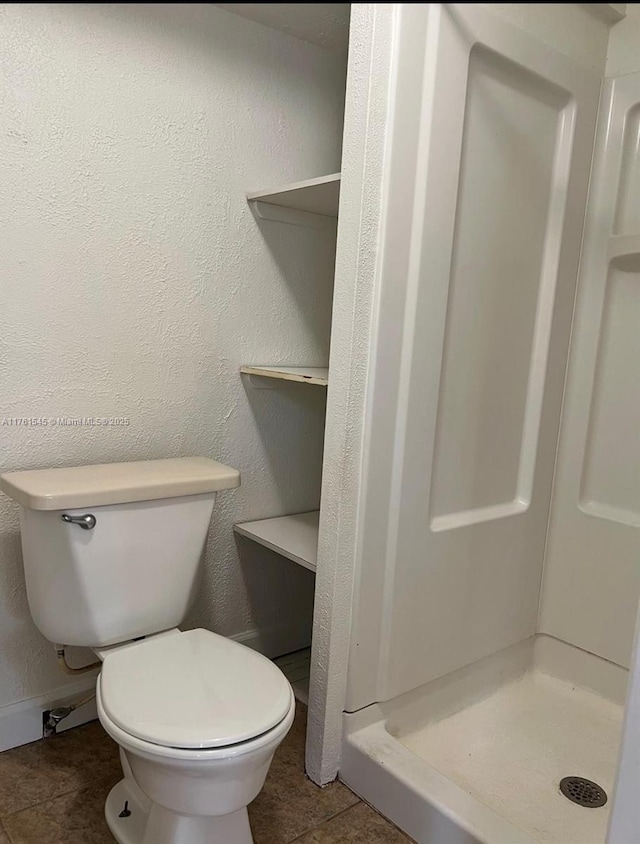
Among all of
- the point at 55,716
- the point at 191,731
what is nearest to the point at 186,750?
the point at 191,731

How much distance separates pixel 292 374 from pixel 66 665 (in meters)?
0.86

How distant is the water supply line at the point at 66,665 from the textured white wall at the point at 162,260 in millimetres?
122

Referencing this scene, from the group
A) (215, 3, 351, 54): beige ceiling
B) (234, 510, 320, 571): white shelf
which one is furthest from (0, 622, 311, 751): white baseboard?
(215, 3, 351, 54): beige ceiling

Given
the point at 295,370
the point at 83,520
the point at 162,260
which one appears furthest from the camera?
the point at 295,370

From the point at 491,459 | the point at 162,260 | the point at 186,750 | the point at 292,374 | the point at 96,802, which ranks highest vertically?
the point at 162,260

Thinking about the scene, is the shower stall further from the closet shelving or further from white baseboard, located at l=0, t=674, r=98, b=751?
white baseboard, located at l=0, t=674, r=98, b=751

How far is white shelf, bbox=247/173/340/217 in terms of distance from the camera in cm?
155

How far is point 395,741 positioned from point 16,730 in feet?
2.98

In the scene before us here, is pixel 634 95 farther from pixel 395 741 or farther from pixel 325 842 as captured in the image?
pixel 325 842

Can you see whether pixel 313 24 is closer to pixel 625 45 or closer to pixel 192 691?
pixel 625 45

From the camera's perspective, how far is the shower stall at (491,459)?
Answer: 4.53 feet

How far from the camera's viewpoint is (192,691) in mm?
1212

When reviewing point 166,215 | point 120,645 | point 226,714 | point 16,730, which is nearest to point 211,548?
point 120,645

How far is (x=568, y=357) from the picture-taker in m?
1.83
